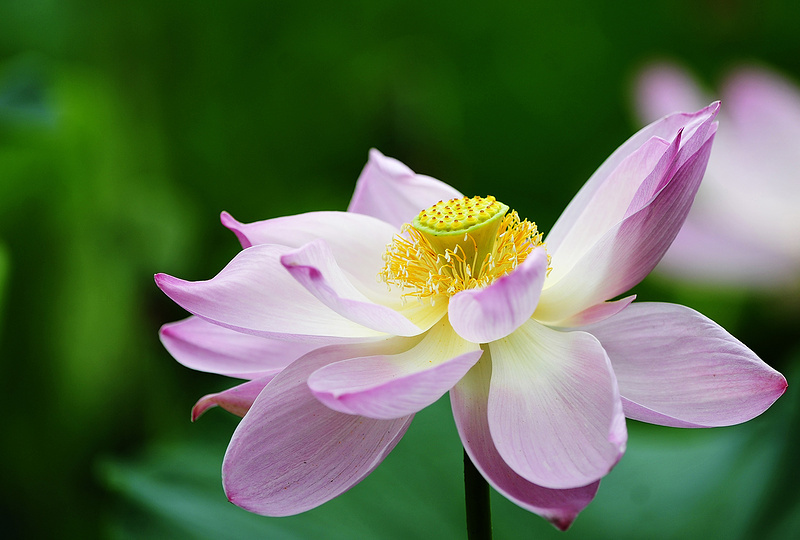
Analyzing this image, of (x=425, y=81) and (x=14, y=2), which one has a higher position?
(x=14, y=2)

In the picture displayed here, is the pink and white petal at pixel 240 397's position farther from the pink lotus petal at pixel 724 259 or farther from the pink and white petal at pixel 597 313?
the pink lotus petal at pixel 724 259

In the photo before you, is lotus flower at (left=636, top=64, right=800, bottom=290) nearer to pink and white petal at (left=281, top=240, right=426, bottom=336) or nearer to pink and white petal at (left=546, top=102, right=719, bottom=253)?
pink and white petal at (left=546, top=102, right=719, bottom=253)

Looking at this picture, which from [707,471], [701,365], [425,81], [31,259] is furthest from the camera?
[425,81]

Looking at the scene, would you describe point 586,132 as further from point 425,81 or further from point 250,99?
point 250,99

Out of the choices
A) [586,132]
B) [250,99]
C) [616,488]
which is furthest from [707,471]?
[250,99]

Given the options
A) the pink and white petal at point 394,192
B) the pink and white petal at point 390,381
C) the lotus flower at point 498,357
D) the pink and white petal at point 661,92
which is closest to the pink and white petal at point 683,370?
the lotus flower at point 498,357

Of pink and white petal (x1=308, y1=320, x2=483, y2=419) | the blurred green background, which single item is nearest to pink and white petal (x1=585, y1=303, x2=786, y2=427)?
pink and white petal (x1=308, y1=320, x2=483, y2=419)

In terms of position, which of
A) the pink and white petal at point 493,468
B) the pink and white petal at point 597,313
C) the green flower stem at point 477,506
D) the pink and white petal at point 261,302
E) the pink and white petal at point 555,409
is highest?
the pink and white petal at point 261,302
